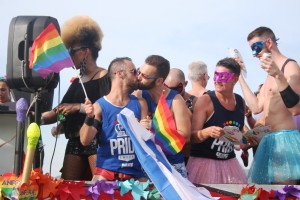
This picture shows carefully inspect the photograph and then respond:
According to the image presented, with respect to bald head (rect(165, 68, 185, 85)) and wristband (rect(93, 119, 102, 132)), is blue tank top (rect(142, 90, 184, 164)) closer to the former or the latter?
wristband (rect(93, 119, 102, 132))

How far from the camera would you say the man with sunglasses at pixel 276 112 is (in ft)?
12.7

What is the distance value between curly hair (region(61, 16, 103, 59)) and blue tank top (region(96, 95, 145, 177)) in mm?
963

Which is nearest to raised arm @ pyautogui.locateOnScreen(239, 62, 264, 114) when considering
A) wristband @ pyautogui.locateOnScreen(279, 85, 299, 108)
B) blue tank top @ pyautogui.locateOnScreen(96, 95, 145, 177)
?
wristband @ pyautogui.locateOnScreen(279, 85, 299, 108)

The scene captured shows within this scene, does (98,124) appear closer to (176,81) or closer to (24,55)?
(24,55)

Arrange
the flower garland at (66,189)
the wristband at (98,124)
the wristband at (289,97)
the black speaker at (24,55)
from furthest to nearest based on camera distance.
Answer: the wristband at (289,97), the wristband at (98,124), the black speaker at (24,55), the flower garland at (66,189)

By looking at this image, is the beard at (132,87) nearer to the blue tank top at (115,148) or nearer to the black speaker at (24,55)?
the blue tank top at (115,148)

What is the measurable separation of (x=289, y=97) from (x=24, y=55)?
6.26ft

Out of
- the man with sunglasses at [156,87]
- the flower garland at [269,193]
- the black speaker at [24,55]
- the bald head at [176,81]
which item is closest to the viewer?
the flower garland at [269,193]

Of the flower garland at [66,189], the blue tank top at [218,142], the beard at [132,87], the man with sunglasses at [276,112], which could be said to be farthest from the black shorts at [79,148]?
the man with sunglasses at [276,112]

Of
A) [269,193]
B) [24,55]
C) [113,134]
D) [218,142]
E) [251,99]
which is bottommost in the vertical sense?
[269,193]

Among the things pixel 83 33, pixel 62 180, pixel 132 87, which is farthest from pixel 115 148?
pixel 83 33

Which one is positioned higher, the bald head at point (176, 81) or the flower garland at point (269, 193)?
the bald head at point (176, 81)

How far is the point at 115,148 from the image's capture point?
3.67 metres

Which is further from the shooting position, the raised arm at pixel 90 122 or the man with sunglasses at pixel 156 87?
the man with sunglasses at pixel 156 87
